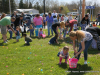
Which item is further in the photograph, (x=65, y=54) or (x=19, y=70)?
(x=65, y=54)

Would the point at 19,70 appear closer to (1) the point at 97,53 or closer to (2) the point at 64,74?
(2) the point at 64,74

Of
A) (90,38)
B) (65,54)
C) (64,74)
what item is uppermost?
(90,38)

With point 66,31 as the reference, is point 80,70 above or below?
below

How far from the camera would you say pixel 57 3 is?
6569cm

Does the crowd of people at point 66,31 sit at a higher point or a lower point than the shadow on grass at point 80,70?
higher

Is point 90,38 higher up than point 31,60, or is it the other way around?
point 90,38

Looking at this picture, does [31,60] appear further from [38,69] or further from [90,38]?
[90,38]

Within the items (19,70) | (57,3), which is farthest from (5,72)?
(57,3)

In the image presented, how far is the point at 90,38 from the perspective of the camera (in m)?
4.41

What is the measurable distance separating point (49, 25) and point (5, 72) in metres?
7.28

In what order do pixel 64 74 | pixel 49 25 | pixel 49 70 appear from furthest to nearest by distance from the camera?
pixel 49 25, pixel 49 70, pixel 64 74

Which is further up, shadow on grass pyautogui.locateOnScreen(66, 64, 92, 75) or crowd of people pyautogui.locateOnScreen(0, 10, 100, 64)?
crowd of people pyautogui.locateOnScreen(0, 10, 100, 64)

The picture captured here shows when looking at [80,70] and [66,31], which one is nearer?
[80,70]

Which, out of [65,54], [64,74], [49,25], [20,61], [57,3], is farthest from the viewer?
[57,3]
